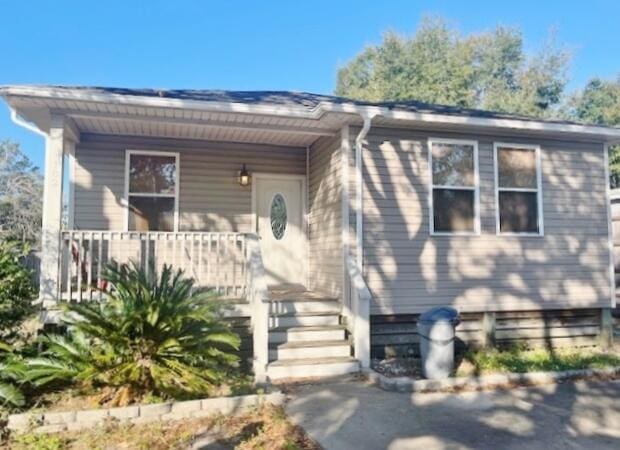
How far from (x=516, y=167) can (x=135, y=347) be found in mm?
5873

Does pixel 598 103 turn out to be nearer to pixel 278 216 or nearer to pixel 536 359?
pixel 536 359

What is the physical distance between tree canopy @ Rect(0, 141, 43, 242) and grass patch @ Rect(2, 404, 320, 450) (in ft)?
56.5

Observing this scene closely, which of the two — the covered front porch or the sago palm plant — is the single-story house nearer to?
the covered front porch

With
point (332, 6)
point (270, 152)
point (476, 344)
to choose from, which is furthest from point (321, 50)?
point (476, 344)

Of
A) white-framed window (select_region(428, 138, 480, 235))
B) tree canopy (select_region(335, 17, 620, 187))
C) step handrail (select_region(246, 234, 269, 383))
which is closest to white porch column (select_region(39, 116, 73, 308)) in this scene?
step handrail (select_region(246, 234, 269, 383))

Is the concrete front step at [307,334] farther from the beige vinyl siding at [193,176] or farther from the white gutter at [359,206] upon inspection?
the beige vinyl siding at [193,176]

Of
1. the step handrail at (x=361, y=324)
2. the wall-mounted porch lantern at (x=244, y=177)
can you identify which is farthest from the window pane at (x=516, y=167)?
the wall-mounted porch lantern at (x=244, y=177)

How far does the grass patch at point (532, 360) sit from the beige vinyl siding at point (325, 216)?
198 centimetres

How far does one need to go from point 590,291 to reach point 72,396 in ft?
23.5

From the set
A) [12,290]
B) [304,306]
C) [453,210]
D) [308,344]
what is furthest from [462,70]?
[12,290]

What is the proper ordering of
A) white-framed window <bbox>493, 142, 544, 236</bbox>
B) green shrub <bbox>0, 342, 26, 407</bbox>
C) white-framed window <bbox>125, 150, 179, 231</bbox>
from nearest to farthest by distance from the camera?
green shrub <bbox>0, 342, 26, 407</bbox>, white-framed window <bbox>493, 142, 544, 236</bbox>, white-framed window <bbox>125, 150, 179, 231</bbox>

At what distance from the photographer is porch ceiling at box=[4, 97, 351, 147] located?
591 cm

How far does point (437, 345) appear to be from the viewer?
5.54m

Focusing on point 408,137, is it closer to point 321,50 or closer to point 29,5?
point 29,5
